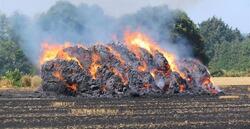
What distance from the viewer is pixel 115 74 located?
48.9 meters

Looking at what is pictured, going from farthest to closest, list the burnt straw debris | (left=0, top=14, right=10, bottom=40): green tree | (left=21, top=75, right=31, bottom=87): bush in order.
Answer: (left=0, top=14, right=10, bottom=40): green tree < (left=21, top=75, right=31, bottom=87): bush < the burnt straw debris

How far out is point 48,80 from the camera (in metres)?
49.9

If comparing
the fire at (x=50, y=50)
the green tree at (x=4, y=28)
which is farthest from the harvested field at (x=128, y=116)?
the green tree at (x=4, y=28)

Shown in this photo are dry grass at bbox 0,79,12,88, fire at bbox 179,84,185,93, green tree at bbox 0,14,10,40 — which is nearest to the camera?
fire at bbox 179,84,185,93

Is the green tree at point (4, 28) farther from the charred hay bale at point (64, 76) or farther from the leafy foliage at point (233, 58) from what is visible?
the charred hay bale at point (64, 76)

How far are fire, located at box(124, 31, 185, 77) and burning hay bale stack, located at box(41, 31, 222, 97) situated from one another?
167 mm

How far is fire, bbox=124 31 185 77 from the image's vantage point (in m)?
53.0

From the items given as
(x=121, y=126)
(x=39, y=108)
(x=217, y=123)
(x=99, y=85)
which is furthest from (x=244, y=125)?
(x=99, y=85)

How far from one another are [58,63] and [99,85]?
151 inches

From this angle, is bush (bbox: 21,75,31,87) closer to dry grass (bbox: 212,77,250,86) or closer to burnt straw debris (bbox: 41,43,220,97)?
burnt straw debris (bbox: 41,43,220,97)

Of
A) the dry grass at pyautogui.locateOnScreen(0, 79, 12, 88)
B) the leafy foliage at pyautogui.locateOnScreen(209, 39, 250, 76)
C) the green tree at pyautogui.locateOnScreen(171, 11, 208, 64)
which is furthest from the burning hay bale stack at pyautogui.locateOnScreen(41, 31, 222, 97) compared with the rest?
the leafy foliage at pyautogui.locateOnScreen(209, 39, 250, 76)

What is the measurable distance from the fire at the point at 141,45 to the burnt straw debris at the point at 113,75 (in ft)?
2.24

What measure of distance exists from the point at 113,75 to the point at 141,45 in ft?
24.9

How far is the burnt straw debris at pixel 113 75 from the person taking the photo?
160 feet
